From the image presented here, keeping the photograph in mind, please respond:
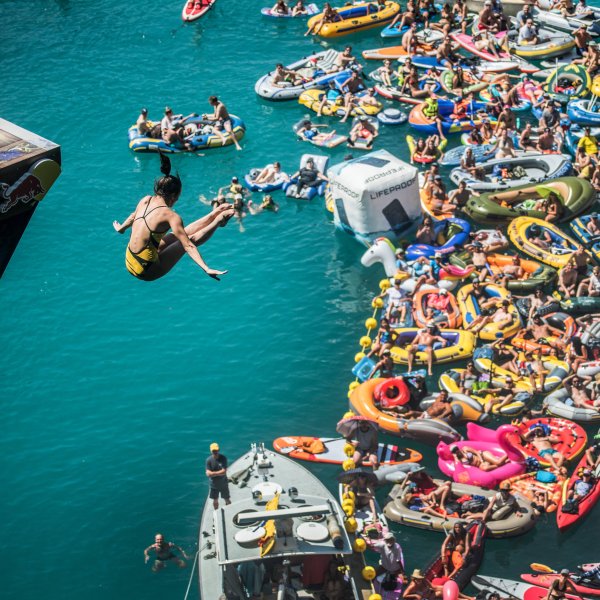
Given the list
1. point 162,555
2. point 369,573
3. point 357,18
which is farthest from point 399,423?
point 357,18

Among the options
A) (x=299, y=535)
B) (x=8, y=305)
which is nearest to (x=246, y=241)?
(x=8, y=305)

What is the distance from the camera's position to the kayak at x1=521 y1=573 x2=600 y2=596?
20047mm

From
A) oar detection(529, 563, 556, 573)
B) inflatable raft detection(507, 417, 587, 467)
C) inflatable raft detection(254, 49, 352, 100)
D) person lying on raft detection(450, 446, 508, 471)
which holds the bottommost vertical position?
oar detection(529, 563, 556, 573)

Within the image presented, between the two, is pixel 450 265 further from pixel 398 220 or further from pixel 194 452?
pixel 194 452

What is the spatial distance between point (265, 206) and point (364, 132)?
20.7 feet

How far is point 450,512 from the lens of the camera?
22219 mm

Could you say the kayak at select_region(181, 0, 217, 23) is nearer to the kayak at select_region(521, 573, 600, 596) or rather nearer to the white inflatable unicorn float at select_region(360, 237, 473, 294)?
the white inflatable unicorn float at select_region(360, 237, 473, 294)

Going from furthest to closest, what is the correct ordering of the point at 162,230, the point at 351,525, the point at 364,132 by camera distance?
the point at 364,132 → the point at 351,525 → the point at 162,230

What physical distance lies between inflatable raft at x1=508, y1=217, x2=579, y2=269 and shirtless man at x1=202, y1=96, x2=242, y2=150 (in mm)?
12673

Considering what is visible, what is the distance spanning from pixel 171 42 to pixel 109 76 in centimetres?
469

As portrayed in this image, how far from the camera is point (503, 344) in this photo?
2714 cm

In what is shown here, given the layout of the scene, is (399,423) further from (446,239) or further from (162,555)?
(446,239)

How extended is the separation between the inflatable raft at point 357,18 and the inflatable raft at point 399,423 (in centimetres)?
2713

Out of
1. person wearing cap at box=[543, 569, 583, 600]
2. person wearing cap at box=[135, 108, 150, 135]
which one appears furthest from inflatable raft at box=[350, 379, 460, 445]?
person wearing cap at box=[135, 108, 150, 135]
